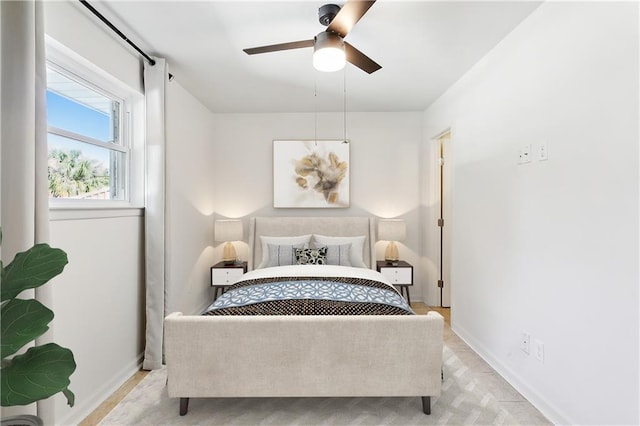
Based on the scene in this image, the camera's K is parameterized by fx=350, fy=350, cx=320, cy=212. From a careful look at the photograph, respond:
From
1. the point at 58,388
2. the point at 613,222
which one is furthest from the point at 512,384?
the point at 58,388

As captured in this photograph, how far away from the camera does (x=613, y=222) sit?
1646 millimetres

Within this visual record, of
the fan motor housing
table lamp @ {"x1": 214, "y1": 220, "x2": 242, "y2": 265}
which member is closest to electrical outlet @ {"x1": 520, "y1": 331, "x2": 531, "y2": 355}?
the fan motor housing

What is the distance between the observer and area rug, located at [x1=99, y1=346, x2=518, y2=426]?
6.67ft

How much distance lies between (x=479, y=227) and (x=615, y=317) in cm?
140

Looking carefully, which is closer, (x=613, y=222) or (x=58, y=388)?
(x=58, y=388)

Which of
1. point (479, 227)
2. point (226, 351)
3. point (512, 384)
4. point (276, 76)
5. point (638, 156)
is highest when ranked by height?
point (276, 76)

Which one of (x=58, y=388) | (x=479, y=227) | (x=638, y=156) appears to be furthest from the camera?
(x=479, y=227)

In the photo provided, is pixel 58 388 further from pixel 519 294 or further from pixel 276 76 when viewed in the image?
pixel 276 76

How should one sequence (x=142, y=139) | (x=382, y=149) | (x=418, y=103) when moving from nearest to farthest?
(x=142, y=139) < (x=418, y=103) < (x=382, y=149)

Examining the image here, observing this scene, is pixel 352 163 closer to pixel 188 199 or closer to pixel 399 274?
pixel 399 274

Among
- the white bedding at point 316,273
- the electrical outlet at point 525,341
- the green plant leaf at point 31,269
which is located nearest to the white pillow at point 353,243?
the white bedding at point 316,273

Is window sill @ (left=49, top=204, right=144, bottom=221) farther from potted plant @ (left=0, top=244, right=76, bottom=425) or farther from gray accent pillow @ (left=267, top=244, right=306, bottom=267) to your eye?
gray accent pillow @ (left=267, top=244, right=306, bottom=267)

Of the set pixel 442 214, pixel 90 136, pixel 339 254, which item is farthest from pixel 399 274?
pixel 90 136

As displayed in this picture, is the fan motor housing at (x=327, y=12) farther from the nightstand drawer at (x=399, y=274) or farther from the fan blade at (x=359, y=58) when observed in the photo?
the nightstand drawer at (x=399, y=274)
